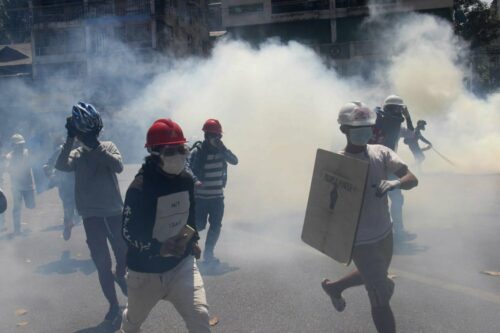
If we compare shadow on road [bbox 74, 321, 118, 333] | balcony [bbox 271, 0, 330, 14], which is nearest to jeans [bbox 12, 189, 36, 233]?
shadow on road [bbox 74, 321, 118, 333]

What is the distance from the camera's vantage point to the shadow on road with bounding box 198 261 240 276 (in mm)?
5699

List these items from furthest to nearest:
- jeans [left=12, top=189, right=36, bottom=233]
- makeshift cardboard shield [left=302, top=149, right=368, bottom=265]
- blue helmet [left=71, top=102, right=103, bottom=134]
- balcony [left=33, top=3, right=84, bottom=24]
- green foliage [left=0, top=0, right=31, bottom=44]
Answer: green foliage [left=0, top=0, right=31, bottom=44] < balcony [left=33, top=3, right=84, bottom=24] < jeans [left=12, top=189, right=36, bottom=233] < blue helmet [left=71, top=102, right=103, bottom=134] < makeshift cardboard shield [left=302, top=149, right=368, bottom=265]

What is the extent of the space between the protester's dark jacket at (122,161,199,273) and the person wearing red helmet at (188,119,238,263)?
2.77 metres

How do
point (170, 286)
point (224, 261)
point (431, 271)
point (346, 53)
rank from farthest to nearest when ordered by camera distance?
1. point (346, 53)
2. point (224, 261)
3. point (431, 271)
4. point (170, 286)

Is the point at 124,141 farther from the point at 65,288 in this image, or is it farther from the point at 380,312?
the point at 380,312

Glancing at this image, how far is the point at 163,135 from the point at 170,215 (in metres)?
0.44

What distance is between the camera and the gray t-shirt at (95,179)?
4398 mm

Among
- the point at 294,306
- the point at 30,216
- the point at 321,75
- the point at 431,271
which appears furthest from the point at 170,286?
the point at 321,75

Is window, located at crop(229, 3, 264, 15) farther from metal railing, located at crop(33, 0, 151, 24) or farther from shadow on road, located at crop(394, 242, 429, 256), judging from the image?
shadow on road, located at crop(394, 242, 429, 256)

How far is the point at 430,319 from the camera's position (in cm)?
412

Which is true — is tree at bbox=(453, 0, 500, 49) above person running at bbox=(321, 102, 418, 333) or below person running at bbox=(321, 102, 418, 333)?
above

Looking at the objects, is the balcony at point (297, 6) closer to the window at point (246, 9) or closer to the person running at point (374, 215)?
the window at point (246, 9)

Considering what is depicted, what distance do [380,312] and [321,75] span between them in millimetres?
13352

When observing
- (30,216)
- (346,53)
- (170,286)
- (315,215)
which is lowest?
(30,216)
